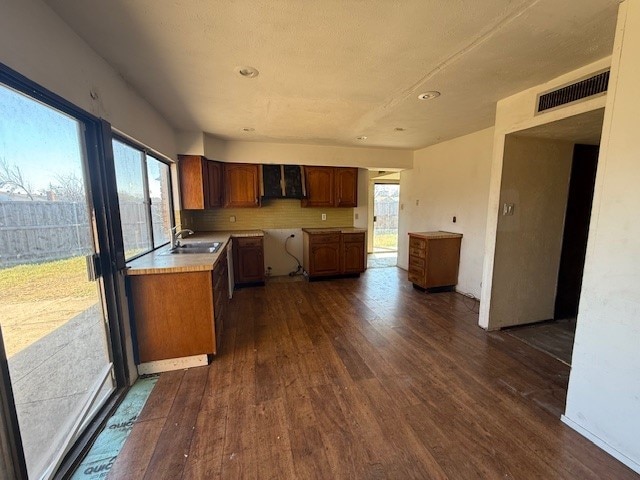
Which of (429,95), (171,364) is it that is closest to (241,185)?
(171,364)

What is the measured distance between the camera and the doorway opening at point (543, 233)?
2629 mm

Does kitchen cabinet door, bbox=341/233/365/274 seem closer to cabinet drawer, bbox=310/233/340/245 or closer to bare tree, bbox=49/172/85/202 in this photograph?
cabinet drawer, bbox=310/233/340/245

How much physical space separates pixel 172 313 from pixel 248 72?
77.4 inches

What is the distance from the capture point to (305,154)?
452 cm

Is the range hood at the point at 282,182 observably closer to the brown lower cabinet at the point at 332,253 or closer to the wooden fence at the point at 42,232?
the brown lower cabinet at the point at 332,253

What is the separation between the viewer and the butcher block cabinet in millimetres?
3914

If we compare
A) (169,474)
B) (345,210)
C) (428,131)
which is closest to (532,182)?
(428,131)

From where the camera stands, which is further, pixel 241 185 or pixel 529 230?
pixel 241 185

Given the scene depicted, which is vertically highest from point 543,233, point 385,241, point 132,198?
point 132,198

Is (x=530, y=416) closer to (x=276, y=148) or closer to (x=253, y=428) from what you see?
(x=253, y=428)

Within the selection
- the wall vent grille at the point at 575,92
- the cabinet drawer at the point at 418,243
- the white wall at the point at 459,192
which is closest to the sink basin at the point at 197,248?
the cabinet drawer at the point at 418,243

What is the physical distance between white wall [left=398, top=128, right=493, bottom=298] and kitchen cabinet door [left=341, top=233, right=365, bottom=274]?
1.19m

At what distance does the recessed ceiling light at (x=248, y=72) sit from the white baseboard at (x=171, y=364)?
7.55 feet

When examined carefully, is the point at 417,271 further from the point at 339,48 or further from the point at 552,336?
the point at 339,48
